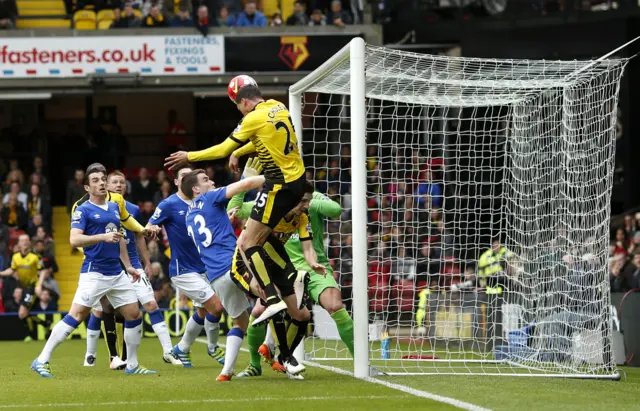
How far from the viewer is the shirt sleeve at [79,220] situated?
1038 cm

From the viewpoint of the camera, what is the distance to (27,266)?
2089 cm

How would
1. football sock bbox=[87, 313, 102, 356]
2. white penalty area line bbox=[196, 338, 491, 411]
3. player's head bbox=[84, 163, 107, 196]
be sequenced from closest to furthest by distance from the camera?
white penalty area line bbox=[196, 338, 491, 411]
player's head bbox=[84, 163, 107, 196]
football sock bbox=[87, 313, 102, 356]

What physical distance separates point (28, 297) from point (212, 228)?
1066 cm

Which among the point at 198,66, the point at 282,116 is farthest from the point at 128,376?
the point at 198,66

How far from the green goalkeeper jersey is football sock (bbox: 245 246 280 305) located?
1286 millimetres

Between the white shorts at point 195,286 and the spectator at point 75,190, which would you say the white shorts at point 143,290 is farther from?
the spectator at point 75,190

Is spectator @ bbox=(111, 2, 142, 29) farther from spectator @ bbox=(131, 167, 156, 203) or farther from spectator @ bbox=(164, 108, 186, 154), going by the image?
spectator @ bbox=(164, 108, 186, 154)

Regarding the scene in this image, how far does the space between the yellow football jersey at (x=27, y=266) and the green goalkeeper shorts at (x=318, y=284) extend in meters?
11.9

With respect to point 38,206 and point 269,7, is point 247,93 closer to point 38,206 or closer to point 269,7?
point 38,206

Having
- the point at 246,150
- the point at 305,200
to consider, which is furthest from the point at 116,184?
the point at 305,200

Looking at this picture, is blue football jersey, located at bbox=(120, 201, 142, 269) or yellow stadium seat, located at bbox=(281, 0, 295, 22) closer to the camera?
blue football jersey, located at bbox=(120, 201, 142, 269)

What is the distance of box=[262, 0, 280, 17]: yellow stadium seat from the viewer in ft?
79.5

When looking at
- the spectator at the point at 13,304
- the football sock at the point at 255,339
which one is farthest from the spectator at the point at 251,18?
the football sock at the point at 255,339

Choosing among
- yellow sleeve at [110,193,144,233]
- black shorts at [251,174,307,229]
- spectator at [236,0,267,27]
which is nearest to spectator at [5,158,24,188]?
spectator at [236,0,267,27]
